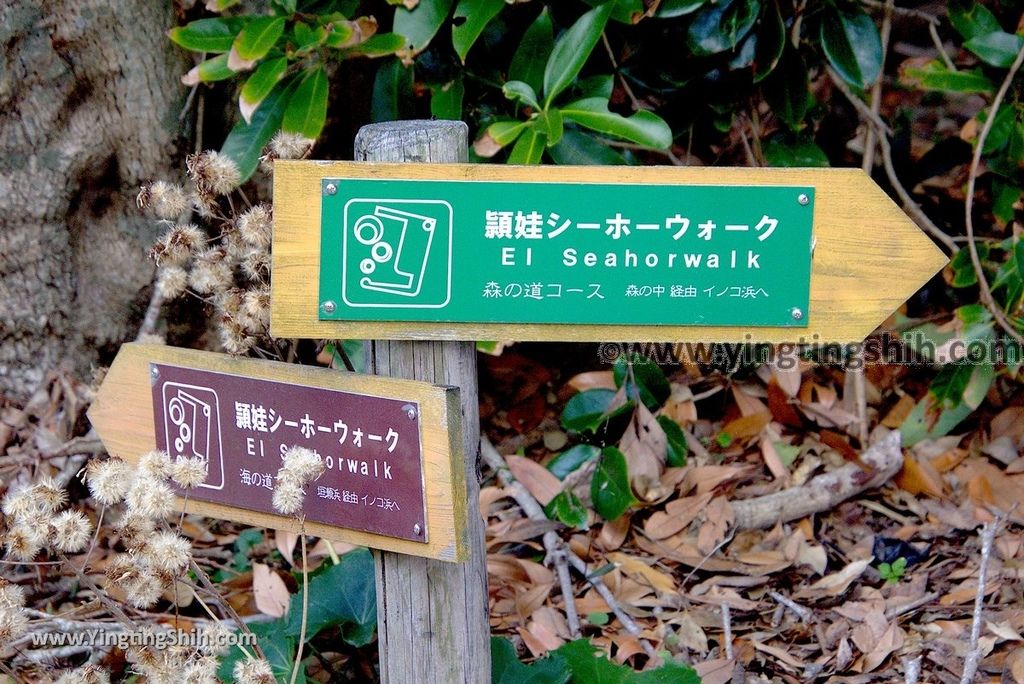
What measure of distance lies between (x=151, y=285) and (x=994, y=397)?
232 centimetres

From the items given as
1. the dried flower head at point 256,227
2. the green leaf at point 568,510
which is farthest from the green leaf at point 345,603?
the dried flower head at point 256,227

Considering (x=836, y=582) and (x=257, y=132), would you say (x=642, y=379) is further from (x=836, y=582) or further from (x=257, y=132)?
(x=257, y=132)

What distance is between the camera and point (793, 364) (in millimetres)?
2729

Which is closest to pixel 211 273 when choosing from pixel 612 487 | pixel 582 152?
pixel 582 152

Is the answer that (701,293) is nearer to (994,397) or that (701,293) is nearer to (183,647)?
(183,647)

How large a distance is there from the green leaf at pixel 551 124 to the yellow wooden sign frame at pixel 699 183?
541 mm

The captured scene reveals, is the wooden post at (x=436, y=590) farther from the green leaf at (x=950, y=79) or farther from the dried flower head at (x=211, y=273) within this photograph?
the green leaf at (x=950, y=79)

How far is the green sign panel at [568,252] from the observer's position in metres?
1.39

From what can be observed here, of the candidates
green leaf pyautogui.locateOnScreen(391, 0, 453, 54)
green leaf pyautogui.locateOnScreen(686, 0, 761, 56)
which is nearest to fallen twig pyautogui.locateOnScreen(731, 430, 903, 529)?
green leaf pyautogui.locateOnScreen(686, 0, 761, 56)

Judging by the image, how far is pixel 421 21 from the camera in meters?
2.08

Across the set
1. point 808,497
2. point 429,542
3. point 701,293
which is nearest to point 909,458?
point 808,497

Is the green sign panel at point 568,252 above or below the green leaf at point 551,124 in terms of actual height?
below

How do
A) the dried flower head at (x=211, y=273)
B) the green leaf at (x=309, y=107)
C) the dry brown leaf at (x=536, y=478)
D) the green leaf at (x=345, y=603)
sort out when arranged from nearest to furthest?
the dried flower head at (x=211, y=273)
the green leaf at (x=345, y=603)
the green leaf at (x=309, y=107)
the dry brown leaf at (x=536, y=478)

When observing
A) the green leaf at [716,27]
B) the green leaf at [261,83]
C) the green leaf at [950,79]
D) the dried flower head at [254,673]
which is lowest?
the dried flower head at [254,673]
